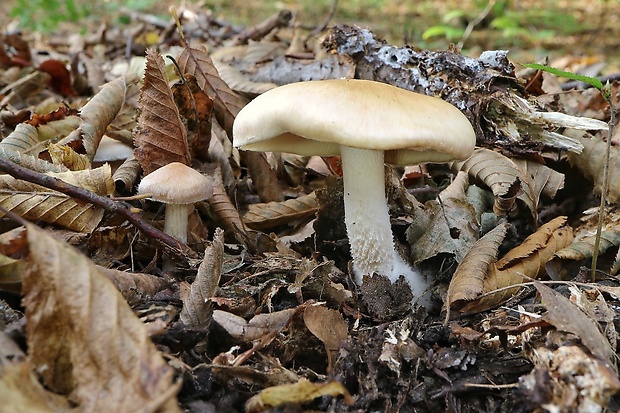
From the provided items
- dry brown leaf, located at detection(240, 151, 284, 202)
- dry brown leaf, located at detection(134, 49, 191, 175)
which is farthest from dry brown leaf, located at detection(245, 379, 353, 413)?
dry brown leaf, located at detection(240, 151, 284, 202)

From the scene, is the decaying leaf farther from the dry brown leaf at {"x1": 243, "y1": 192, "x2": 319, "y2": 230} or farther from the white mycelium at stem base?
the dry brown leaf at {"x1": 243, "y1": 192, "x2": 319, "y2": 230}

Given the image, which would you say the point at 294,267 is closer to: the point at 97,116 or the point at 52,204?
the point at 52,204

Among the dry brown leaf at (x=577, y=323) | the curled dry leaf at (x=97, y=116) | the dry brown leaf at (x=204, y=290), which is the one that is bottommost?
the dry brown leaf at (x=204, y=290)

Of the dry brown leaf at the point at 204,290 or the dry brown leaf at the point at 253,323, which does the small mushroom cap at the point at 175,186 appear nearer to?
the dry brown leaf at the point at 204,290

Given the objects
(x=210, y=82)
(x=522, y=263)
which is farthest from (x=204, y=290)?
(x=210, y=82)

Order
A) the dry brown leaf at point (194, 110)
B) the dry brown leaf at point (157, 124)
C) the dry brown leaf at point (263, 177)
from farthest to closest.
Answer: the dry brown leaf at point (263, 177), the dry brown leaf at point (194, 110), the dry brown leaf at point (157, 124)

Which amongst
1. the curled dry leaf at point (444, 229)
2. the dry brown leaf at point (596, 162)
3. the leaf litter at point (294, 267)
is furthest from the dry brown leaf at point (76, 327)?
the dry brown leaf at point (596, 162)
